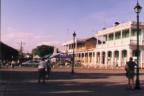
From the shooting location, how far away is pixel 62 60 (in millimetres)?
87375

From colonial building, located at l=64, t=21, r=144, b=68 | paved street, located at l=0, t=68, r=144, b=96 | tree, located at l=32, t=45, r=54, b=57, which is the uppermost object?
tree, located at l=32, t=45, r=54, b=57

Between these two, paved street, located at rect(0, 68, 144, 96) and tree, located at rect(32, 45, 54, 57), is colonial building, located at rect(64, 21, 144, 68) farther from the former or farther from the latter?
tree, located at rect(32, 45, 54, 57)

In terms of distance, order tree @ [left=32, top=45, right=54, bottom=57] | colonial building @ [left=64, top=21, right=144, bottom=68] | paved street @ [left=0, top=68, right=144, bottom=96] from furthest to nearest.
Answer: tree @ [left=32, top=45, right=54, bottom=57], colonial building @ [left=64, top=21, right=144, bottom=68], paved street @ [left=0, top=68, right=144, bottom=96]

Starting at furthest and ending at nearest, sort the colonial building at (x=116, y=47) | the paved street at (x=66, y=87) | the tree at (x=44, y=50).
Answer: the tree at (x=44, y=50)
the colonial building at (x=116, y=47)
the paved street at (x=66, y=87)

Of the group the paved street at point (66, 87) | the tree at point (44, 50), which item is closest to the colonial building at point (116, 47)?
the paved street at point (66, 87)

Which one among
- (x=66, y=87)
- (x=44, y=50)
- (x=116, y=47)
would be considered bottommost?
(x=66, y=87)

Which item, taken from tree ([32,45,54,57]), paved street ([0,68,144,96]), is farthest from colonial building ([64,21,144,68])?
tree ([32,45,54,57])

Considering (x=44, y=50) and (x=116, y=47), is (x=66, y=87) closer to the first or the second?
(x=116, y=47)

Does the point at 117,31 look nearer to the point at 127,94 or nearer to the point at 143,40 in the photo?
the point at 143,40

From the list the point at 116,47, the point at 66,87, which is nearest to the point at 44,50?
the point at 116,47

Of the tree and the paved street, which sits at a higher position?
the tree

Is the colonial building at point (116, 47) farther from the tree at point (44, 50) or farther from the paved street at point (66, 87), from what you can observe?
the tree at point (44, 50)

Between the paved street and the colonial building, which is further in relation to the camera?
the colonial building

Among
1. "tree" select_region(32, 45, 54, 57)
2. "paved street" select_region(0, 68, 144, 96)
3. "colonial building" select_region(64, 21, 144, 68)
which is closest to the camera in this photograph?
"paved street" select_region(0, 68, 144, 96)
